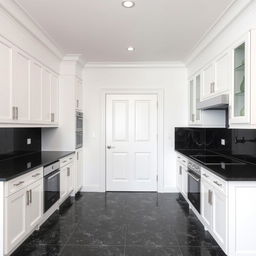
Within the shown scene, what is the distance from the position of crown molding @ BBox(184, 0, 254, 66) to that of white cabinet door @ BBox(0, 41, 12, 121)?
2.44 meters

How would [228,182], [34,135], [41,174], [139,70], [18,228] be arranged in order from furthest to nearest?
[139,70], [34,135], [41,174], [18,228], [228,182]

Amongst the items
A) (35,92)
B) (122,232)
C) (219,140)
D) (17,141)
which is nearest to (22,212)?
(122,232)

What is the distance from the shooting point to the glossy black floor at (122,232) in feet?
8.15

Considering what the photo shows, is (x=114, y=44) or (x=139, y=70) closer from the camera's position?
(x=114, y=44)

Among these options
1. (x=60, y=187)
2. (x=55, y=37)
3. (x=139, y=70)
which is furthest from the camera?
(x=139, y=70)

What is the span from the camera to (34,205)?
2652 mm

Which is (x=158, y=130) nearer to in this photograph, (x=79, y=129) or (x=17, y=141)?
(x=79, y=129)

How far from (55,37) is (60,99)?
1209 mm

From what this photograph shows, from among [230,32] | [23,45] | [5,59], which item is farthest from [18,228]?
[230,32]

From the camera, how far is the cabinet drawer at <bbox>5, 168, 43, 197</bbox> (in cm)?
209

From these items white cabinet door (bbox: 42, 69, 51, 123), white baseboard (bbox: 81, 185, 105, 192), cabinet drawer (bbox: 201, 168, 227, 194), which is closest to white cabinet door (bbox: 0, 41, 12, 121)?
white cabinet door (bbox: 42, 69, 51, 123)

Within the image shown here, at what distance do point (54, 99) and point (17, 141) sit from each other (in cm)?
98

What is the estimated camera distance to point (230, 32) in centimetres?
264

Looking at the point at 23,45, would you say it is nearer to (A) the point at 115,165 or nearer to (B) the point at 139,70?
(B) the point at 139,70
